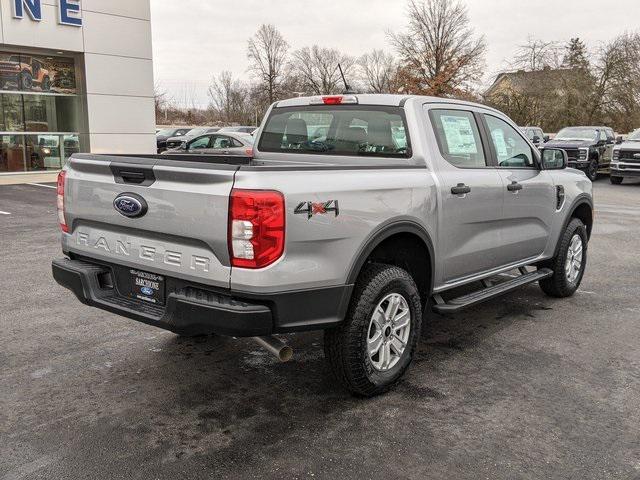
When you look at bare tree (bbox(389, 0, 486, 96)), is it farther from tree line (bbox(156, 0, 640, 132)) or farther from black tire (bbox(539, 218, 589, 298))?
black tire (bbox(539, 218, 589, 298))

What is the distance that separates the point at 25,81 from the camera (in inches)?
706

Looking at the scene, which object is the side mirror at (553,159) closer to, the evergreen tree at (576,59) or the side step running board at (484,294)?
the side step running board at (484,294)

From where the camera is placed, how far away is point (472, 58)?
47.6 meters

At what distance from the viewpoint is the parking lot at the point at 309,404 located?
9.77 feet

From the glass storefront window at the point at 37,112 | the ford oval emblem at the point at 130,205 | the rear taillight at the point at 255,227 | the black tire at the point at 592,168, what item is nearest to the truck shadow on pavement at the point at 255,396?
the rear taillight at the point at 255,227

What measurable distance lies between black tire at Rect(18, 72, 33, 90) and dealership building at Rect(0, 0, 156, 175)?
27mm

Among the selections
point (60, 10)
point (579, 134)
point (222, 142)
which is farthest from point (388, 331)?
point (579, 134)

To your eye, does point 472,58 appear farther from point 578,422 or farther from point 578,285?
point 578,422

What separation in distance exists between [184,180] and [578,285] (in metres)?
4.60

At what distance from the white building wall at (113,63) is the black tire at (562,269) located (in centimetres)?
1578

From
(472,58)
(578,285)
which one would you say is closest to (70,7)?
(578,285)

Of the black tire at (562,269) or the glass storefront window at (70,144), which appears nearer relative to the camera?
the black tire at (562,269)

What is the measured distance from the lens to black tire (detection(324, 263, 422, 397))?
11.3 feet

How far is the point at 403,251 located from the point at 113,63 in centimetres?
1730
